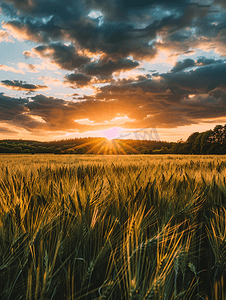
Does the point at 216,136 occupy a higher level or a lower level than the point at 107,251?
higher

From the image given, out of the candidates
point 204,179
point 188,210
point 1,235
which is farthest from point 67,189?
point 204,179

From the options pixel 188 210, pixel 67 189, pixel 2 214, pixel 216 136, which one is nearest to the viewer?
pixel 2 214

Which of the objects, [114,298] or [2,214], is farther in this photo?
[2,214]

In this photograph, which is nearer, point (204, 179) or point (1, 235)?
point (1, 235)

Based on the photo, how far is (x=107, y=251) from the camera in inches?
28.7

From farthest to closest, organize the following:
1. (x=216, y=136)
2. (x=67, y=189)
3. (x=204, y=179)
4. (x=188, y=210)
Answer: (x=216, y=136)
(x=204, y=179)
(x=67, y=189)
(x=188, y=210)

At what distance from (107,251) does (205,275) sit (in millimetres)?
423

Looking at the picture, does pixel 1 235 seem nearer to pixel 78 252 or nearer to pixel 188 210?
pixel 78 252

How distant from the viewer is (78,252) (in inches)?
28.5

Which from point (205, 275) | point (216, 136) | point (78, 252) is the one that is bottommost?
point (205, 275)

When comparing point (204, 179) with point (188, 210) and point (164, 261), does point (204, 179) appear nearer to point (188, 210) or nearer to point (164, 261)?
point (188, 210)

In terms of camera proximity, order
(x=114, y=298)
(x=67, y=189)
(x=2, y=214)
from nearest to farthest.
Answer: (x=114, y=298) → (x=2, y=214) → (x=67, y=189)

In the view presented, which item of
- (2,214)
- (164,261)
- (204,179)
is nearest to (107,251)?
(164,261)

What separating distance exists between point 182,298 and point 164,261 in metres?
0.12
